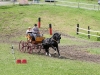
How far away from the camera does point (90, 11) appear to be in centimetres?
4697

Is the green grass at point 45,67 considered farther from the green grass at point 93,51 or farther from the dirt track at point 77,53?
the green grass at point 93,51

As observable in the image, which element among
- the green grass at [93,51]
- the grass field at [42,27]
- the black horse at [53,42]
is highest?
the black horse at [53,42]

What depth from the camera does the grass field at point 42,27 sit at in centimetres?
1754

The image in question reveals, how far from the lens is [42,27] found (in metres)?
39.0

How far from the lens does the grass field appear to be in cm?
1754

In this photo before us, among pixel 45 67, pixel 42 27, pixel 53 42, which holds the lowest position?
pixel 42 27

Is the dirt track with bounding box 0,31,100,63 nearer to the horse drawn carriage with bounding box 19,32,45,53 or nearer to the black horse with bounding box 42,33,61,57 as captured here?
the black horse with bounding box 42,33,61,57

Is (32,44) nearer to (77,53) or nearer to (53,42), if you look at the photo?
(53,42)

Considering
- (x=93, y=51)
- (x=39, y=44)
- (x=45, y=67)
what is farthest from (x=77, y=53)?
(x=45, y=67)

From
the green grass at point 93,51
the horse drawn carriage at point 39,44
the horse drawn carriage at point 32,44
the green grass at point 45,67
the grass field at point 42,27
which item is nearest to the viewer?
the green grass at point 45,67

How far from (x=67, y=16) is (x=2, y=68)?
88.6 feet

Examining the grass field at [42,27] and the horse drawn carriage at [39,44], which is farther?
the horse drawn carriage at [39,44]

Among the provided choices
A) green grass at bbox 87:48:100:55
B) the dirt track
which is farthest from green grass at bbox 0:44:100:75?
green grass at bbox 87:48:100:55

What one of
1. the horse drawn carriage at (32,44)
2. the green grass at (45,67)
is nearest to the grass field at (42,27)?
the green grass at (45,67)
